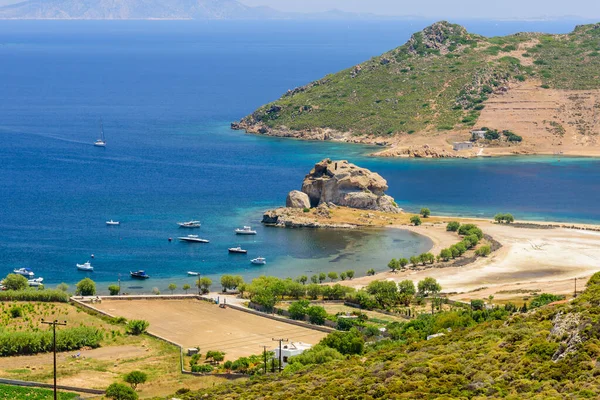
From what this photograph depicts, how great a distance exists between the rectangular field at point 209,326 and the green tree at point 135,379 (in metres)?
8.50

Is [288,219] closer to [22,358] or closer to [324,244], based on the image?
[324,244]

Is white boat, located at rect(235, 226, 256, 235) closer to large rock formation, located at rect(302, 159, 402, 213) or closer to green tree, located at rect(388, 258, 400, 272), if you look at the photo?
large rock formation, located at rect(302, 159, 402, 213)

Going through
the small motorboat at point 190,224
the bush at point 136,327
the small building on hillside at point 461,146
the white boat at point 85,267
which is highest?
the small building on hillside at point 461,146

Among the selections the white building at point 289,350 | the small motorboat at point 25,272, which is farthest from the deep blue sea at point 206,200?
the white building at point 289,350

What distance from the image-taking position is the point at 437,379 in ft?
185

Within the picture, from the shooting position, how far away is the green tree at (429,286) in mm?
104188

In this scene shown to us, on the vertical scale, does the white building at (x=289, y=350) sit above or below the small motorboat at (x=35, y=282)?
above

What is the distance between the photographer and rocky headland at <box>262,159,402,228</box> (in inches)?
5640

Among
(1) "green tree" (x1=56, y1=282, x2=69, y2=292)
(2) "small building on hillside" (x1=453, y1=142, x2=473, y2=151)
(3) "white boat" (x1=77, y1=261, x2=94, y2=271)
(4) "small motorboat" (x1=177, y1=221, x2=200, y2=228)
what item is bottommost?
(1) "green tree" (x1=56, y1=282, x2=69, y2=292)

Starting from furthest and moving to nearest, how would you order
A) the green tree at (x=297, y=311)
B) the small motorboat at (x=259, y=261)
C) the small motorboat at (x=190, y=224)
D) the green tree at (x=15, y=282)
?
1. the small motorboat at (x=190, y=224)
2. the small motorboat at (x=259, y=261)
3. the green tree at (x=15, y=282)
4. the green tree at (x=297, y=311)

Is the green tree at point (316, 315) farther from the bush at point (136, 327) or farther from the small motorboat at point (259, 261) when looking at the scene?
the small motorboat at point (259, 261)

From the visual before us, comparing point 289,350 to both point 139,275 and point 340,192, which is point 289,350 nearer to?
point 139,275

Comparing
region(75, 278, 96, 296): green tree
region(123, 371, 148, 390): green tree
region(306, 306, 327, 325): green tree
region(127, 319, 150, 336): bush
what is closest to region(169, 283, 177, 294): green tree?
region(75, 278, 96, 296): green tree

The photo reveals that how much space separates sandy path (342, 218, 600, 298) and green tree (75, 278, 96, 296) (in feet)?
77.1
